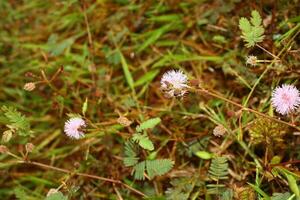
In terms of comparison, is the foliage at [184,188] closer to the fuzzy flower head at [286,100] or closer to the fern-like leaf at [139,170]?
the fern-like leaf at [139,170]

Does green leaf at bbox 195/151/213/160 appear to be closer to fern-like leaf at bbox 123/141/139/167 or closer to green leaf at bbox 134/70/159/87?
fern-like leaf at bbox 123/141/139/167

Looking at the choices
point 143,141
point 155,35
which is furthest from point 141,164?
point 155,35

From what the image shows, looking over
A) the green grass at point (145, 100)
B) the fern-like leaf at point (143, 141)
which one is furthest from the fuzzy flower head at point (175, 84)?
the fern-like leaf at point (143, 141)

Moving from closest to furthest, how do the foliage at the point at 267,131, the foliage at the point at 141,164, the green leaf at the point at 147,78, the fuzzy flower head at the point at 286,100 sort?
the fuzzy flower head at the point at 286,100
the foliage at the point at 267,131
the foliage at the point at 141,164
the green leaf at the point at 147,78

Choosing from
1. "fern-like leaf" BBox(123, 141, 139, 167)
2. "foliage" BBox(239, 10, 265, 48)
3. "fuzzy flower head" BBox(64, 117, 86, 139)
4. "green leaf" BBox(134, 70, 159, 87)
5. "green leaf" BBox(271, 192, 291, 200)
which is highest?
"foliage" BBox(239, 10, 265, 48)

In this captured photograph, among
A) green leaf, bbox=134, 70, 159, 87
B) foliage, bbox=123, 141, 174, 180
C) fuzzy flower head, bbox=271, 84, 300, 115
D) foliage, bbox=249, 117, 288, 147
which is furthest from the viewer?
green leaf, bbox=134, 70, 159, 87

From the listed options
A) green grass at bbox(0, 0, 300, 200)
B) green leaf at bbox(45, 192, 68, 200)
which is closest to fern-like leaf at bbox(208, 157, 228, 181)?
green grass at bbox(0, 0, 300, 200)

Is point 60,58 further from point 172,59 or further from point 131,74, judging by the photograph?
point 172,59
